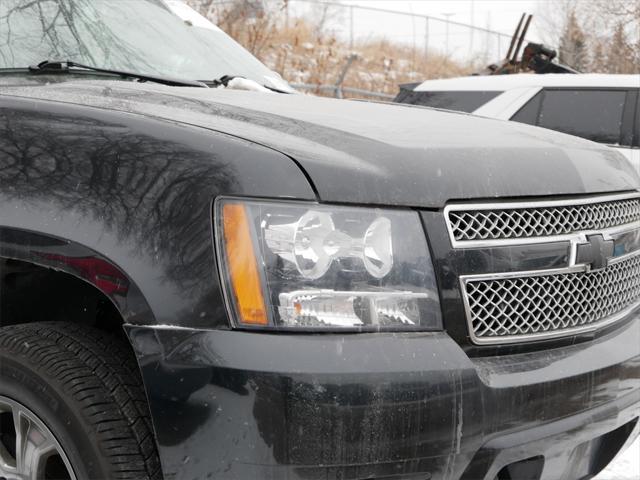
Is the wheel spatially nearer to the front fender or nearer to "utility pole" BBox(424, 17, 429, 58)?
the front fender

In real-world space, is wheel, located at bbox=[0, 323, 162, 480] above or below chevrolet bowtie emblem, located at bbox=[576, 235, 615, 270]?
below

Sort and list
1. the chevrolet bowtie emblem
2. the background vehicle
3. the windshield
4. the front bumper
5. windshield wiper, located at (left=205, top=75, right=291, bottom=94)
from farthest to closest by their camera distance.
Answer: the background vehicle
windshield wiper, located at (left=205, top=75, right=291, bottom=94)
the windshield
the chevrolet bowtie emblem
the front bumper

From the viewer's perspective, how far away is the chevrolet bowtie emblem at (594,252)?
2059 mm

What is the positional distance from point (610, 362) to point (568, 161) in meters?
0.58

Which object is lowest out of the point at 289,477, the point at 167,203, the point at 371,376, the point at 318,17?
the point at 289,477

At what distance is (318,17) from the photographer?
26.9 metres

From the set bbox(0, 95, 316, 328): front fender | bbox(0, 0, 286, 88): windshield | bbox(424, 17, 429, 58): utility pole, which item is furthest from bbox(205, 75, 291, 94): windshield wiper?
bbox(424, 17, 429, 58): utility pole

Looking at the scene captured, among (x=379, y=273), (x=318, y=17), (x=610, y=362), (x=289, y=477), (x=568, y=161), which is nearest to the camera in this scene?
(x=289, y=477)

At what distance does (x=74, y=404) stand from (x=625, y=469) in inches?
93.4

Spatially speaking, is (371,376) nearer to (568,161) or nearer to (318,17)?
(568,161)

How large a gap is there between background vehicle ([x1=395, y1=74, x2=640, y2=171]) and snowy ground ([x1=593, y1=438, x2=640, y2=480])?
4.67 metres

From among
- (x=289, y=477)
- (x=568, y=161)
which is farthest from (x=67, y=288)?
(x=568, y=161)

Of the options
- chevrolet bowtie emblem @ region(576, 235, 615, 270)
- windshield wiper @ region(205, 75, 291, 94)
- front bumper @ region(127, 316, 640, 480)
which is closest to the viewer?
front bumper @ region(127, 316, 640, 480)

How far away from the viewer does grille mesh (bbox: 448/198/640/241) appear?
1886 mm
